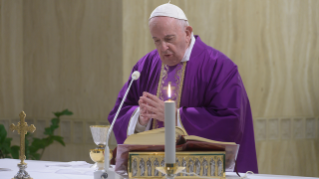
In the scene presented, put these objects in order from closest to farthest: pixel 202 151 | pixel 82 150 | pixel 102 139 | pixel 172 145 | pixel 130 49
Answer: pixel 172 145 → pixel 202 151 → pixel 102 139 → pixel 130 49 → pixel 82 150

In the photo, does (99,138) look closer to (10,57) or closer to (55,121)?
(55,121)

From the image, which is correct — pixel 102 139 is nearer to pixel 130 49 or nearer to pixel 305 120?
pixel 130 49

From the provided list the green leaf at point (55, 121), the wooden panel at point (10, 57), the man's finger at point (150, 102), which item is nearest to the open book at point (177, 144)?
the man's finger at point (150, 102)

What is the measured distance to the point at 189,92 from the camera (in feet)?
10.9

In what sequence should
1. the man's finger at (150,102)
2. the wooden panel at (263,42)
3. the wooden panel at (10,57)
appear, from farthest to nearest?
1. the wooden panel at (10,57)
2. the wooden panel at (263,42)
3. the man's finger at (150,102)

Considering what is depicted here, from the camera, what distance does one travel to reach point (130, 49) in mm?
5031

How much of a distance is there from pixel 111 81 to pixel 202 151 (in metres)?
3.46

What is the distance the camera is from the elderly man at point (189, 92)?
3.02 metres

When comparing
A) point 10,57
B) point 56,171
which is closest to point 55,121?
point 10,57

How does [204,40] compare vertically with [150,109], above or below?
above

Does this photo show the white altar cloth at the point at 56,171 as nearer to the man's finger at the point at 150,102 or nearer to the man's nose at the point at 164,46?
the man's finger at the point at 150,102

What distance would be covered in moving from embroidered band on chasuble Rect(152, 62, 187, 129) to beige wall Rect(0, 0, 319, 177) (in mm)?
1569

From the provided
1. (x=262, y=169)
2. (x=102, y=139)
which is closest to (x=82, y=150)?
(x=262, y=169)

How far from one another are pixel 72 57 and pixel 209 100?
8.80 feet
